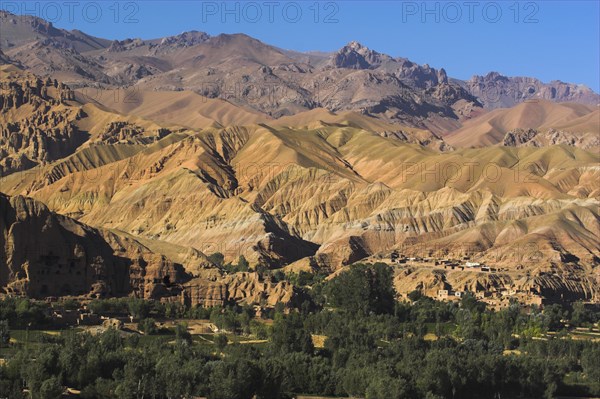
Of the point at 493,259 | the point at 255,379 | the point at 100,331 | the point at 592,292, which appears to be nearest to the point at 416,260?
the point at 493,259

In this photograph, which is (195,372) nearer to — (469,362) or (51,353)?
(51,353)

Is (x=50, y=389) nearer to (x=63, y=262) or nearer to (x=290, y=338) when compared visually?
(x=290, y=338)

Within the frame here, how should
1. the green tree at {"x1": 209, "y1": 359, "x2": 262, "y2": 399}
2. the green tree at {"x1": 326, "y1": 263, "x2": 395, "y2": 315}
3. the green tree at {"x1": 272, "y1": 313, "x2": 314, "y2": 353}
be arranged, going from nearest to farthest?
the green tree at {"x1": 209, "y1": 359, "x2": 262, "y2": 399}
the green tree at {"x1": 272, "y1": 313, "x2": 314, "y2": 353}
the green tree at {"x1": 326, "y1": 263, "x2": 395, "y2": 315}

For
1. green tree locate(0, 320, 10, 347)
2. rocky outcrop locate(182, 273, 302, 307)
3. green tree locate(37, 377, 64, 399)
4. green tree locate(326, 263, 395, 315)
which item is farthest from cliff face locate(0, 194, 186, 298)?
green tree locate(37, 377, 64, 399)

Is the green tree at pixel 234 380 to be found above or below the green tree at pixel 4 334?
below

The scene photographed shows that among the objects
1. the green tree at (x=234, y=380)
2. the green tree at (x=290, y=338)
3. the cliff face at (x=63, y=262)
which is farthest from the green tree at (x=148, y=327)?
the green tree at (x=234, y=380)

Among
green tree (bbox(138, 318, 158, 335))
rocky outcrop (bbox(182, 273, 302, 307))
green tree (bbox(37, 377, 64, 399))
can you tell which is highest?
rocky outcrop (bbox(182, 273, 302, 307))

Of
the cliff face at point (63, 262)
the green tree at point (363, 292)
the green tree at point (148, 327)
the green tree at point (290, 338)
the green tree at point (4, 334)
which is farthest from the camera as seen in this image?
the green tree at point (363, 292)

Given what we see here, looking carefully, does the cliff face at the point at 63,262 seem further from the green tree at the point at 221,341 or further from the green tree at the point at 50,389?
the green tree at the point at 50,389

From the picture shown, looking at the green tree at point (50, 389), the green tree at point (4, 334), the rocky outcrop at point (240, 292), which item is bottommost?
the green tree at point (50, 389)

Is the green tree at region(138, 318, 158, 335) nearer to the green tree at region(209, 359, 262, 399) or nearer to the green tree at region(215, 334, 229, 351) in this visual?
the green tree at region(215, 334, 229, 351)

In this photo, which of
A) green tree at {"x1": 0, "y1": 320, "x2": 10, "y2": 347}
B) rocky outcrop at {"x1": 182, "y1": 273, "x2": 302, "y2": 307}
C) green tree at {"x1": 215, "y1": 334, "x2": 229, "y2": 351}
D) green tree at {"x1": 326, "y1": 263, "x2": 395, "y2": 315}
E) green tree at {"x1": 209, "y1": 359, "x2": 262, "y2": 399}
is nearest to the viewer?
green tree at {"x1": 209, "y1": 359, "x2": 262, "y2": 399}

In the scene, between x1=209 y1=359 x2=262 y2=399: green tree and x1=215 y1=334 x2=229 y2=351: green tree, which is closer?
x1=209 y1=359 x2=262 y2=399: green tree
